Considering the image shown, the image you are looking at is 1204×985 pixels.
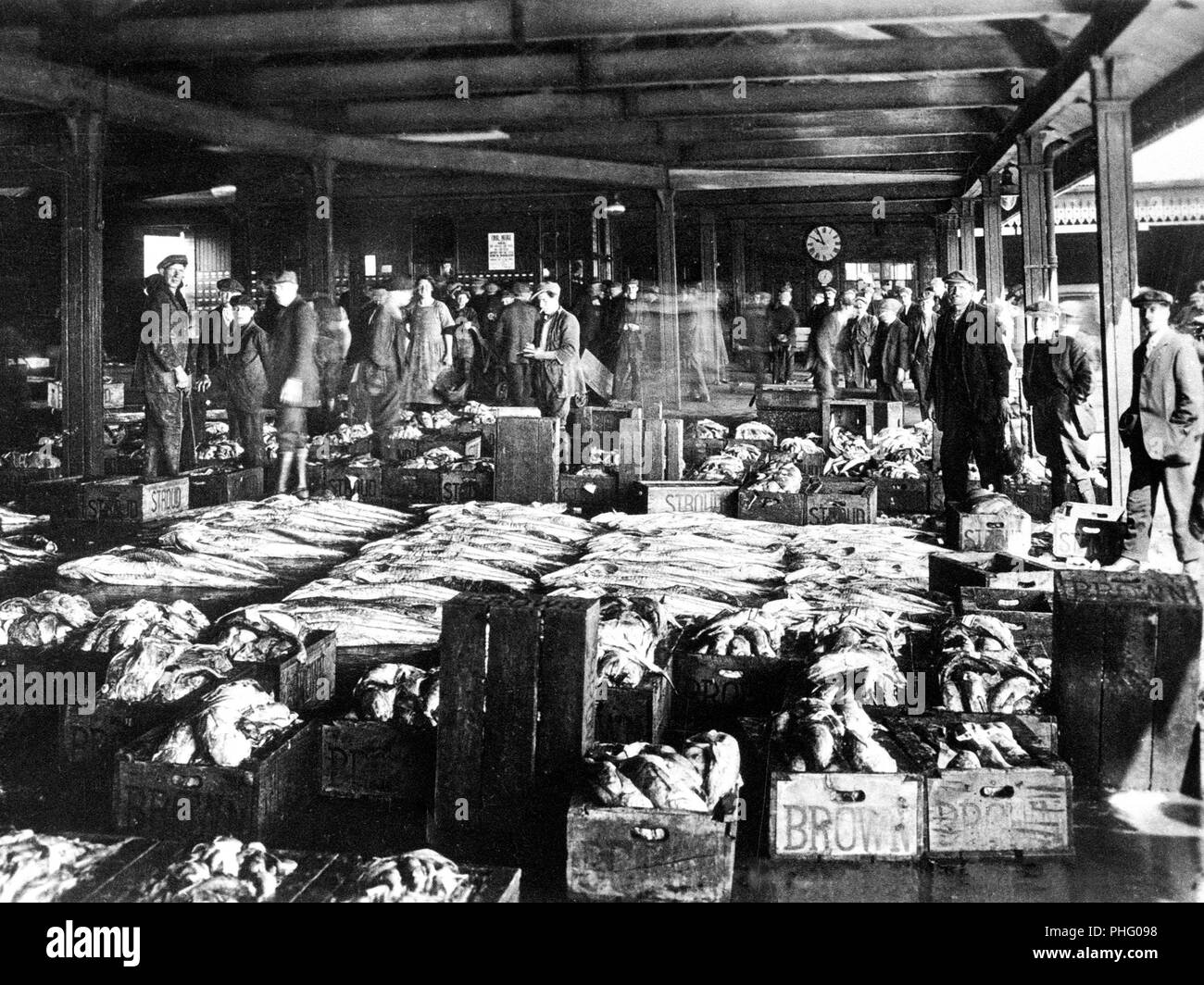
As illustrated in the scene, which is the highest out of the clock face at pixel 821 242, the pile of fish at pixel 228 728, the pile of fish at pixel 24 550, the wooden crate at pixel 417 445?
the clock face at pixel 821 242

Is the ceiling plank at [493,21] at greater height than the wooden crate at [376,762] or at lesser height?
greater

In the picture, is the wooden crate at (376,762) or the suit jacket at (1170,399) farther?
the suit jacket at (1170,399)

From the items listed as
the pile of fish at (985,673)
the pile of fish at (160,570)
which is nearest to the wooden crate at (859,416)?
the pile of fish at (160,570)

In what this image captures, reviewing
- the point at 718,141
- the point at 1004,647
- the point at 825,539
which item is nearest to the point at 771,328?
the point at 718,141

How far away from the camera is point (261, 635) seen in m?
4.20

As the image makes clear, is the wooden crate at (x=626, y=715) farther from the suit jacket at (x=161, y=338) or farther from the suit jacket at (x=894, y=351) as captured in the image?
the suit jacket at (x=894, y=351)

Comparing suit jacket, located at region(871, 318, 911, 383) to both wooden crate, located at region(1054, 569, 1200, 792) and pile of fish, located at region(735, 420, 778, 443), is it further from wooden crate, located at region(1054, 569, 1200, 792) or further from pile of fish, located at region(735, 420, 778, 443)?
wooden crate, located at region(1054, 569, 1200, 792)

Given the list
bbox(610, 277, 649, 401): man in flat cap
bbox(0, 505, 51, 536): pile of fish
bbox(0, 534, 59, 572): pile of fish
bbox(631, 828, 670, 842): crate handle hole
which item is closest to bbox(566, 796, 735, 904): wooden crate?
bbox(631, 828, 670, 842): crate handle hole

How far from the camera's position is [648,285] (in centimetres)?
1706

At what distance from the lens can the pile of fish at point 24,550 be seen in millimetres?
6305

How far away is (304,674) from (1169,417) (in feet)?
17.1

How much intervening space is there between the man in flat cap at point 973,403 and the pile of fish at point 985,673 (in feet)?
14.5

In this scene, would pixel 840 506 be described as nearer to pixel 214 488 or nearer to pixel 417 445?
pixel 417 445
